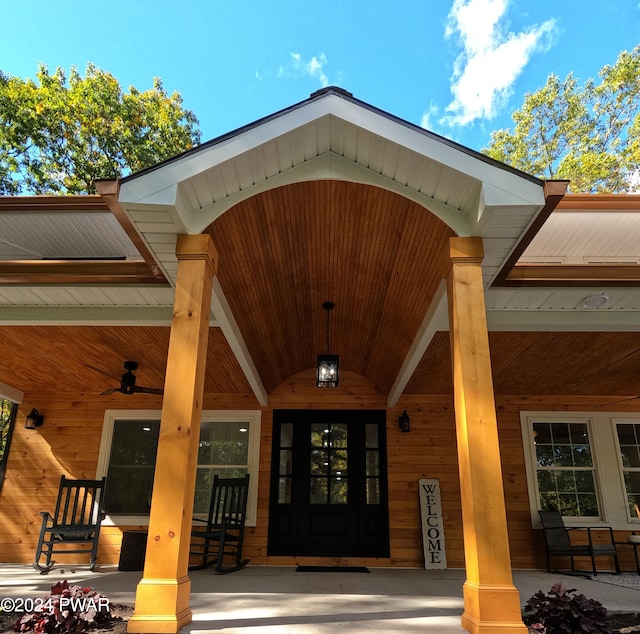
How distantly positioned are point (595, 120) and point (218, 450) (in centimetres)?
1488

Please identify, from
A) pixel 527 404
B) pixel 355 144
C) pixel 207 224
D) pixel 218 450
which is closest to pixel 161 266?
pixel 207 224

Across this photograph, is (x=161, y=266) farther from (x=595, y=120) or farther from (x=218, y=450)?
(x=595, y=120)

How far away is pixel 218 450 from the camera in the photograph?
640 cm

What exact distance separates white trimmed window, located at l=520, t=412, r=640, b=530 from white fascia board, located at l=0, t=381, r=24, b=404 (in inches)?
261

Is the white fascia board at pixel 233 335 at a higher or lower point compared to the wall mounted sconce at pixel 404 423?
higher

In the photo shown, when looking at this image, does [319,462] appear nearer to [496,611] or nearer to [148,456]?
[148,456]

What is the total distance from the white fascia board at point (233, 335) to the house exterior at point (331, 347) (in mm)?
34

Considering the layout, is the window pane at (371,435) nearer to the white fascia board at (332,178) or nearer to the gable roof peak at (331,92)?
the white fascia board at (332,178)

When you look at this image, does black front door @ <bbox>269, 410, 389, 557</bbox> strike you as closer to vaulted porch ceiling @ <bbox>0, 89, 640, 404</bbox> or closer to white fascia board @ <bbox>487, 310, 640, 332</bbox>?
vaulted porch ceiling @ <bbox>0, 89, 640, 404</bbox>

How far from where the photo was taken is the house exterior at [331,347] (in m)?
2.63

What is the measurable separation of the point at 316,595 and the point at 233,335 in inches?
82.3

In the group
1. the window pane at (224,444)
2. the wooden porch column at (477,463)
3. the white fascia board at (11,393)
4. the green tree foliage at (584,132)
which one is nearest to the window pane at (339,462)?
the window pane at (224,444)

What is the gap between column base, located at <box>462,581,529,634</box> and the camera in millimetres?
2168

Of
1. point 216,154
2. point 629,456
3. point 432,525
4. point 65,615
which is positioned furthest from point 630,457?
point 65,615
